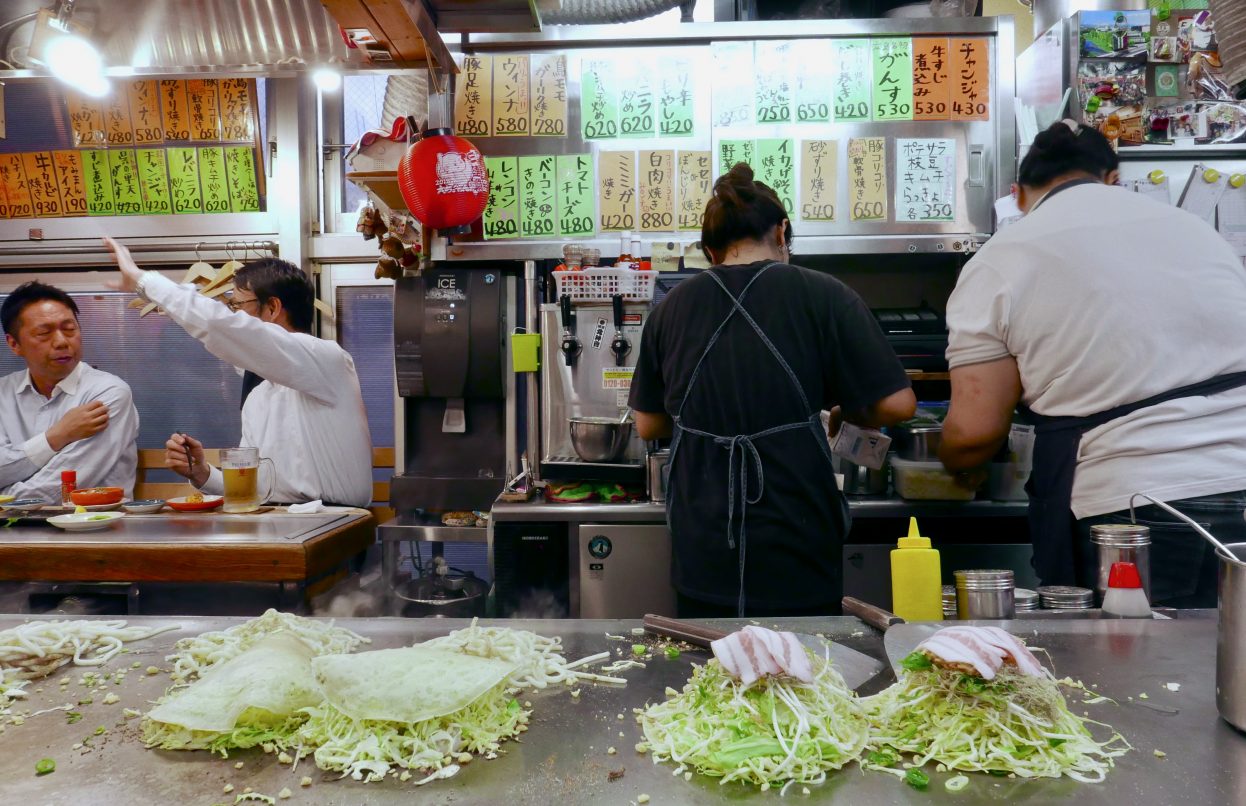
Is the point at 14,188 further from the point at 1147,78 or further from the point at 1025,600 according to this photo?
the point at 1147,78

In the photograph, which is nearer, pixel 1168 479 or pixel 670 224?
pixel 1168 479

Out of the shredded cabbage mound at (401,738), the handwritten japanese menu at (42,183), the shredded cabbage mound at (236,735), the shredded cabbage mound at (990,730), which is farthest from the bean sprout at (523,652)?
the handwritten japanese menu at (42,183)

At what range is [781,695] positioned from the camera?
1.16 metres

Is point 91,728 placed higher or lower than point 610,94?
lower

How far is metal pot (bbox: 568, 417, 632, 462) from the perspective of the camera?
3.14 meters

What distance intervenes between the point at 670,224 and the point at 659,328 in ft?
4.64

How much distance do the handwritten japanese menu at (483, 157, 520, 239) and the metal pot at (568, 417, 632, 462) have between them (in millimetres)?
1090

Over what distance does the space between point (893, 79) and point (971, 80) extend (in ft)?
1.09

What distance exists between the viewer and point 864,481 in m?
3.07

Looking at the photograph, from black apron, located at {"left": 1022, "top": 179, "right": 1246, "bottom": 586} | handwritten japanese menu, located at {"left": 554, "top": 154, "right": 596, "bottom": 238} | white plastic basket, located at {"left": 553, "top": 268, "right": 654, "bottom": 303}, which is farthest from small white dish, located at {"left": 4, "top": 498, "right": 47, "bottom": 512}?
black apron, located at {"left": 1022, "top": 179, "right": 1246, "bottom": 586}

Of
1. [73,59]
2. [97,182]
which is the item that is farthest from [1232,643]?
[97,182]

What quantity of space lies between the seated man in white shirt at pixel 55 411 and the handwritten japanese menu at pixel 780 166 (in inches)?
126

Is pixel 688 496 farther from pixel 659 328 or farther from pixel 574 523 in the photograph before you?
pixel 574 523

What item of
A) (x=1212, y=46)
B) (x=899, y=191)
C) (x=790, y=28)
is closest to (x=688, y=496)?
(x=899, y=191)
